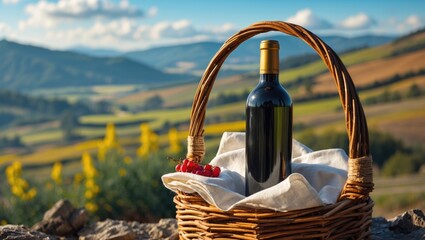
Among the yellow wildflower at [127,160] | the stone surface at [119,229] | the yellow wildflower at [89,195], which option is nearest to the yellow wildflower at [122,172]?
the yellow wildflower at [127,160]

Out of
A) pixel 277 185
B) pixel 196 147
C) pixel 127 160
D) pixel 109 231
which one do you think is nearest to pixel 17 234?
pixel 109 231

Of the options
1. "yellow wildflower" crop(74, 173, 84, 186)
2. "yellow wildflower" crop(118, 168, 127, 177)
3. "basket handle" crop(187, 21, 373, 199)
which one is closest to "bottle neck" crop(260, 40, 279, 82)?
"basket handle" crop(187, 21, 373, 199)

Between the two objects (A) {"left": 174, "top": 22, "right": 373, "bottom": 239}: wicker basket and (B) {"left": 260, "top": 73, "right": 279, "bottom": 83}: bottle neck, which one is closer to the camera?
(A) {"left": 174, "top": 22, "right": 373, "bottom": 239}: wicker basket

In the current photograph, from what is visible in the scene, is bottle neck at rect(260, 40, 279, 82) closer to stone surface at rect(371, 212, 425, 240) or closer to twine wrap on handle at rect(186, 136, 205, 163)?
twine wrap on handle at rect(186, 136, 205, 163)

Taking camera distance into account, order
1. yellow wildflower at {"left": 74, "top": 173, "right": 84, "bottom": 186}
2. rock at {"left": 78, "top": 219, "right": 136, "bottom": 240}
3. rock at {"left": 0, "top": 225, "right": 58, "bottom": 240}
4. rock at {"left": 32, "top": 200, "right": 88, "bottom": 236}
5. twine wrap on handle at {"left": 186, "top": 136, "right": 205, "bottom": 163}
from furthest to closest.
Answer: yellow wildflower at {"left": 74, "top": 173, "right": 84, "bottom": 186}
rock at {"left": 32, "top": 200, "right": 88, "bottom": 236}
rock at {"left": 78, "top": 219, "right": 136, "bottom": 240}
twine wrap on handle at {"left": 186, "top": 136, "right": 205, "bottom": 163}
rock at {"left": 0, "top": 225, "right": 58, "bottom": 240}

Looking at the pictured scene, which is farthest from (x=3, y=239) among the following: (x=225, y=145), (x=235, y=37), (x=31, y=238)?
(x=235, y=37)

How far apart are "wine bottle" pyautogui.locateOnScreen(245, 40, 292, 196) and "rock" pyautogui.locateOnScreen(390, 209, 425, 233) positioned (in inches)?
36.5

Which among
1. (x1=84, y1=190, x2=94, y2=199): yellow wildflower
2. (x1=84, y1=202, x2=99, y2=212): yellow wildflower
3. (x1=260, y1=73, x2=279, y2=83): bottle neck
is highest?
(x1=260, y1=73, x2=279, y2=83): bottle neck

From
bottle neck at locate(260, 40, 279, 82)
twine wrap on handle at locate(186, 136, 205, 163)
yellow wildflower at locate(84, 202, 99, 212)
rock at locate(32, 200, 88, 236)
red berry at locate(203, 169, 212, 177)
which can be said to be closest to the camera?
bottle neck at locate(260, 40, 279, 82)

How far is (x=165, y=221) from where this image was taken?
302cm

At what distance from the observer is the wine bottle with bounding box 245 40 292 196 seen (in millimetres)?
2051

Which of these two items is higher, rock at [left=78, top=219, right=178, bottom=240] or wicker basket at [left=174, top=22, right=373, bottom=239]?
wicker basket at [left=174, top=22, right=373, bottom=239]

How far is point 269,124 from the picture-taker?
6.74ft

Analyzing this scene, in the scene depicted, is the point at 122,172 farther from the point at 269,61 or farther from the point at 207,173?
the point at 269,61
